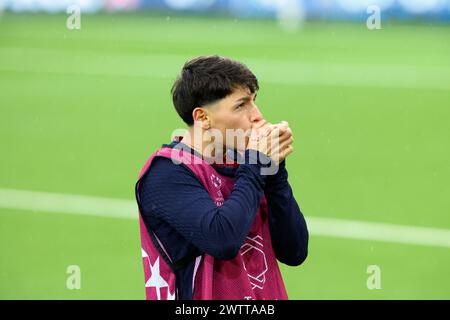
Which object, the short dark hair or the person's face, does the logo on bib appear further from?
the short dark hair

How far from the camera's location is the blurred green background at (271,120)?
7312 millimetres

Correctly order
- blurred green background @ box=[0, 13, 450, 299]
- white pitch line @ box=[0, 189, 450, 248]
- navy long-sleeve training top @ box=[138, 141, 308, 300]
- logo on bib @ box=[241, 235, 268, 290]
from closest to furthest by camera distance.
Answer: navy long-sleeve training top @ box=[138, 141, 308, 300]
logo on bib @ box=[241, 235, 268, 290]
blurred green background @ box=[0, 13, 450, 299]
white pitch line @ box=[0, 189, 450, 248]

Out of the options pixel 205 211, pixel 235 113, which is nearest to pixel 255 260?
pixel 205 211

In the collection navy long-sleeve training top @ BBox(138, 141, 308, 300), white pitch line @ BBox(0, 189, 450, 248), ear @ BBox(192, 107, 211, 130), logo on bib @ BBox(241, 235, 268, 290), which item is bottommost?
white pitch line @ BBox(0, 189, 450, 248)

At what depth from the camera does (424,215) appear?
8.66 m

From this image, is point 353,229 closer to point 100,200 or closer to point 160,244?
point 100,200

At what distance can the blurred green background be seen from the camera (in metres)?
7.31

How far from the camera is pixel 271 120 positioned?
12609 mm

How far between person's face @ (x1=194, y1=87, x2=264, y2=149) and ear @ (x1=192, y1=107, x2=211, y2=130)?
0.06 ft

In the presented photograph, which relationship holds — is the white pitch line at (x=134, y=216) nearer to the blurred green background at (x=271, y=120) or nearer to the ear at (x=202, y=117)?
the blurred green background at (x=271, y=120)

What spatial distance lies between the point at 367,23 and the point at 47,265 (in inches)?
667

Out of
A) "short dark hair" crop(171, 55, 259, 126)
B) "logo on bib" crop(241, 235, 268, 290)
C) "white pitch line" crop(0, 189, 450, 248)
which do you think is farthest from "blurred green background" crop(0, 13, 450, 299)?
"short dark hair" crop(171, 55, 259, 126)

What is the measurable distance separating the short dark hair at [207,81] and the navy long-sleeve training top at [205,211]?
0.56ft

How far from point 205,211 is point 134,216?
524cm
